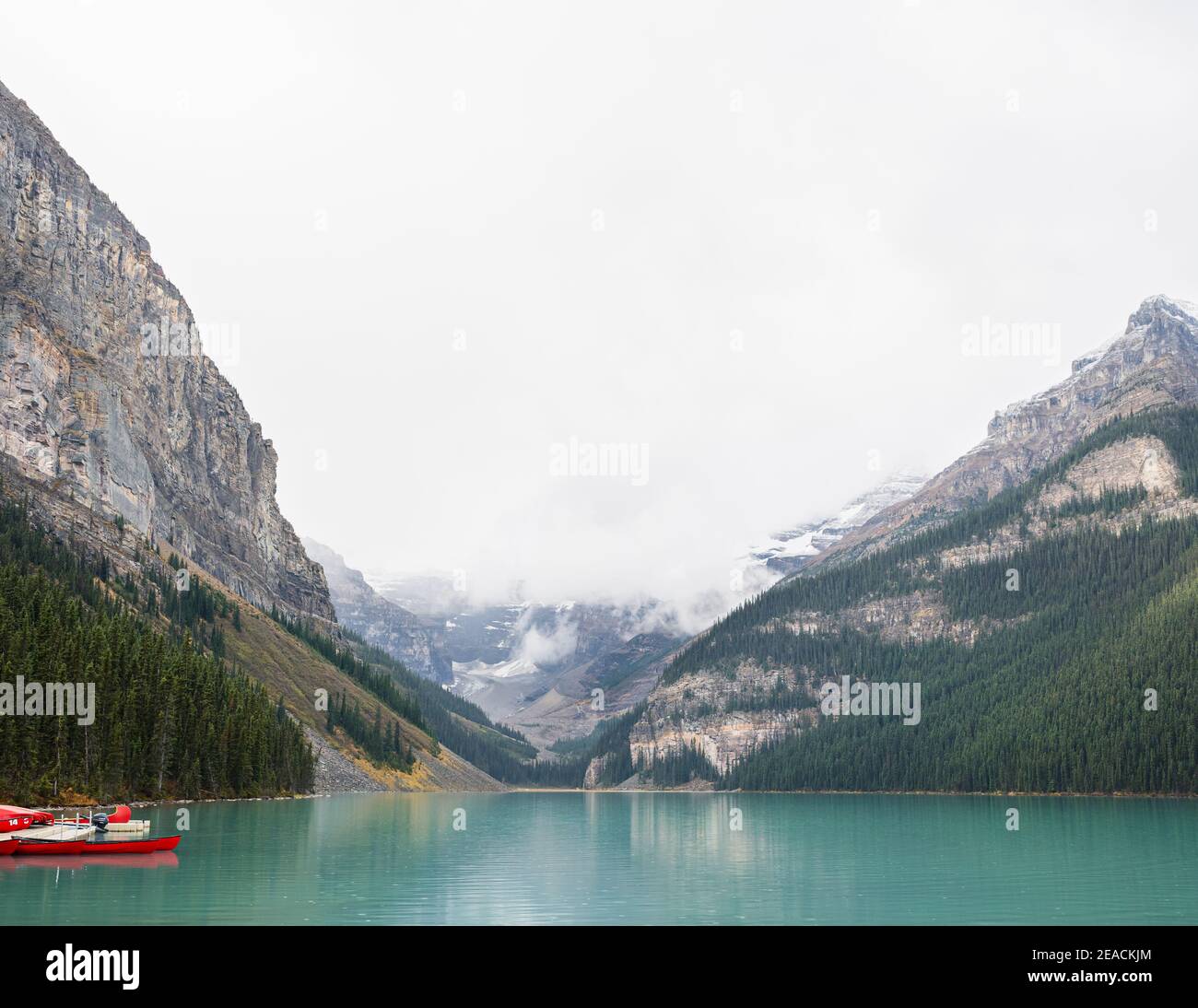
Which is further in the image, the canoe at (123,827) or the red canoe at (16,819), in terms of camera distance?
the canoe at (123,827)

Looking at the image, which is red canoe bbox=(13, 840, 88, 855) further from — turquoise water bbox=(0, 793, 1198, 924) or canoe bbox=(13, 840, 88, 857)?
turquoise water bbox=(0, 793, 1198, 924)

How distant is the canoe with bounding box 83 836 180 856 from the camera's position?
61906mm

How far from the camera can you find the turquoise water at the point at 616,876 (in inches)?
1740

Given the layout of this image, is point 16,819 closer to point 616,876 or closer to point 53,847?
point 53,847

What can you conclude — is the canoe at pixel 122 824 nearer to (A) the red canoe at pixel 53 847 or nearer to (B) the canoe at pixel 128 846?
(B) the canoe at pixel 128 846

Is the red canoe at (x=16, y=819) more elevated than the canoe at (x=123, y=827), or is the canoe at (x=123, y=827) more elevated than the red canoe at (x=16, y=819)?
the red canoe at (x=16, y=819)

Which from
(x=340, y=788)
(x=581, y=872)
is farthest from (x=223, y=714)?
(x=581, y=872)

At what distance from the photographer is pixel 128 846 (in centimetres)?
6266

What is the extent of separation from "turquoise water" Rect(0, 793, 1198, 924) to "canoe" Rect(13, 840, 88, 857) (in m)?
0.93

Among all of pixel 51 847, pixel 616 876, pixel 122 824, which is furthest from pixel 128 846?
pixel 616 876

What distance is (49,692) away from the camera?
97125 millimetres

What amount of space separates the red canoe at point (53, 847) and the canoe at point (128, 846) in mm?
432

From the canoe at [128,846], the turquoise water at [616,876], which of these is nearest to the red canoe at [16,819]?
the turquoise water at [616,876]

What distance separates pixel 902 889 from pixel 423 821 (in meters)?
69.5
